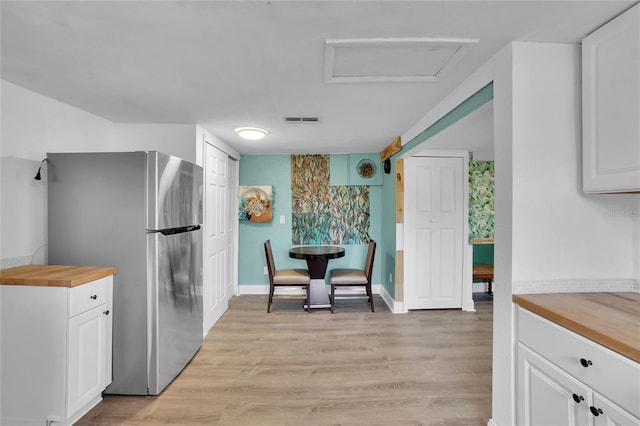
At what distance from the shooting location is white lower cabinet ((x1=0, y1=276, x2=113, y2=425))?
167 cm

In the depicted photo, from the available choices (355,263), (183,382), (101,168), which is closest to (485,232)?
(355,263)

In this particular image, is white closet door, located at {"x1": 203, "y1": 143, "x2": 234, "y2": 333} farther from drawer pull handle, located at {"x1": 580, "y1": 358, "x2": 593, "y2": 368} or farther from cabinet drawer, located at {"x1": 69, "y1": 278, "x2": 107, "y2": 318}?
drawer pull handle, located at {"x1": 580, "y1": 358, "x2": 593, "y2": 368}

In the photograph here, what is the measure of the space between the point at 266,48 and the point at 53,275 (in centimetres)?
184

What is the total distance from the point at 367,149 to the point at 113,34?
330 cm

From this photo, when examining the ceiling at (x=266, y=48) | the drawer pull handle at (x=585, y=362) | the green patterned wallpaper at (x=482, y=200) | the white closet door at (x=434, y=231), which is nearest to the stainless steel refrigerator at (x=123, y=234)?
the ceiling at (x=266, y=48)

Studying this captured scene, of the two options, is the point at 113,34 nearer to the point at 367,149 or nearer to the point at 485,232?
the point at 367,149

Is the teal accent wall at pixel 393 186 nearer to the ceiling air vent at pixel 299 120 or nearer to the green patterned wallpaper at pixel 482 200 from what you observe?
the ceiling air vent at pixel 299 120

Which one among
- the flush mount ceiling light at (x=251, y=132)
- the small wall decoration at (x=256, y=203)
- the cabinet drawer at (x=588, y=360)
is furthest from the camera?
the small wall decoration at (x=256, y=203)

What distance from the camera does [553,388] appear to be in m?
1.28

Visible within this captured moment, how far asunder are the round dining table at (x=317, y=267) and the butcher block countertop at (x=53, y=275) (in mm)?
2140

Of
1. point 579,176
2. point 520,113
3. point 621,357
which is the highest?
point 520,113

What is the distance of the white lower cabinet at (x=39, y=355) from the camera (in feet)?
5.49

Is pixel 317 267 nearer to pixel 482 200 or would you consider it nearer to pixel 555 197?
pixel 482 200

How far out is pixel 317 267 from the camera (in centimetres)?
389
